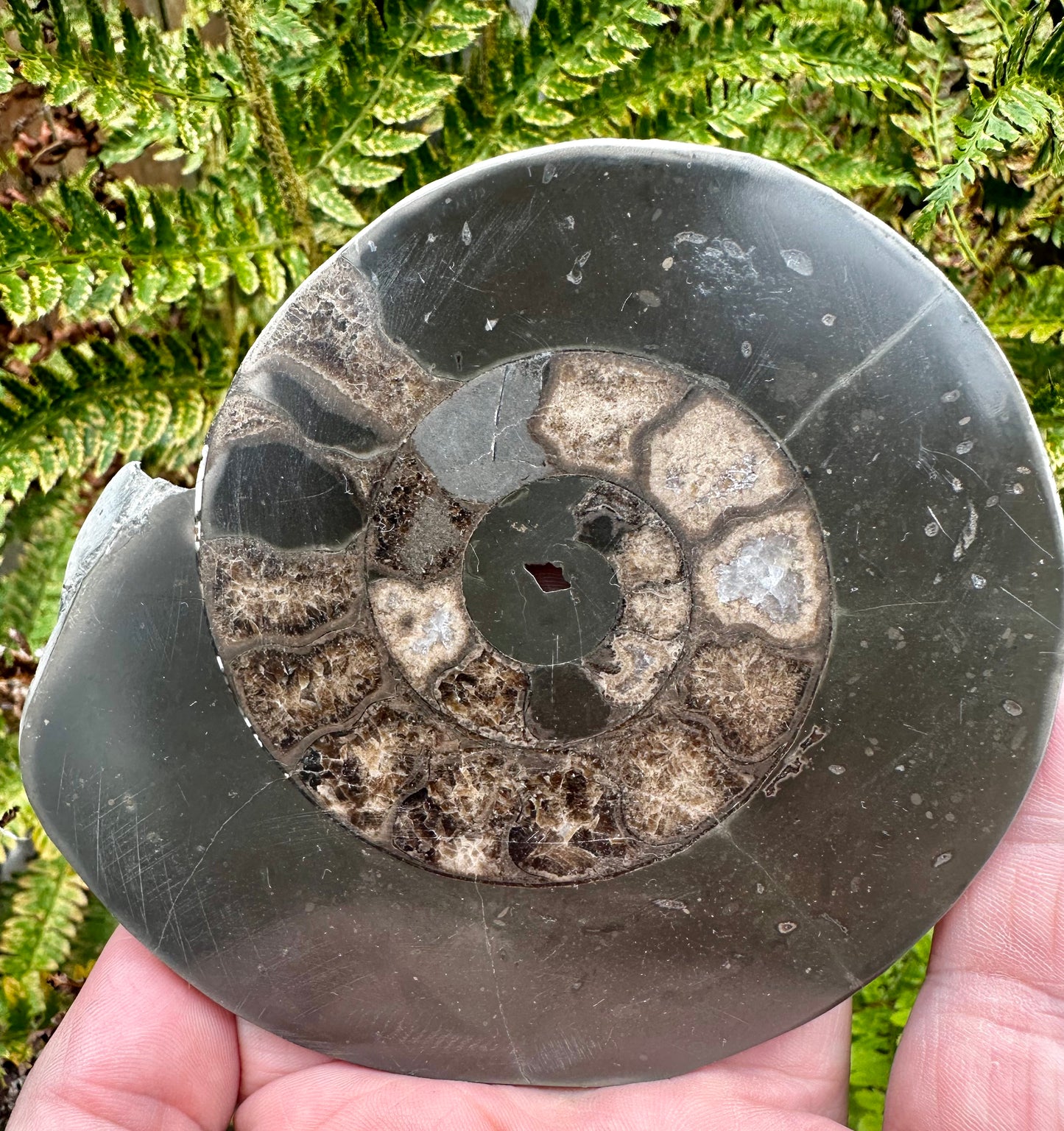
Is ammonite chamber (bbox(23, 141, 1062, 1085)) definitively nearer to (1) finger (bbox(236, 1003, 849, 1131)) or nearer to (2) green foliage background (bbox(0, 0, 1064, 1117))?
(1) finger (bbox(236, 1003, 849, 1131))

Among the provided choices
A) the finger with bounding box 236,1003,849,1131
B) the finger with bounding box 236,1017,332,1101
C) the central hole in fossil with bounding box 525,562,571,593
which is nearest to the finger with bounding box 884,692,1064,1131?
the finger with bounding box 236,1003,849,1131

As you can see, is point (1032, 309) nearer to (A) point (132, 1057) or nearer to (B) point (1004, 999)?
(B) point (1004, 999)

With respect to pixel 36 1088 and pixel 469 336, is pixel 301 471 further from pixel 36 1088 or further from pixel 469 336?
pixel 36 1088

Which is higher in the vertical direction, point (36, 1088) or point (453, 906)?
point (453, 906)

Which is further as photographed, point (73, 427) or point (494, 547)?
point (73, 427)

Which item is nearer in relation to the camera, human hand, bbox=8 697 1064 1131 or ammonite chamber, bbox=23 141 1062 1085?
ammonite chamber, bbox=23 141 1062 1085

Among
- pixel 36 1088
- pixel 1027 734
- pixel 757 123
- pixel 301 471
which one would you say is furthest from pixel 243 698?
pixel 757 123
